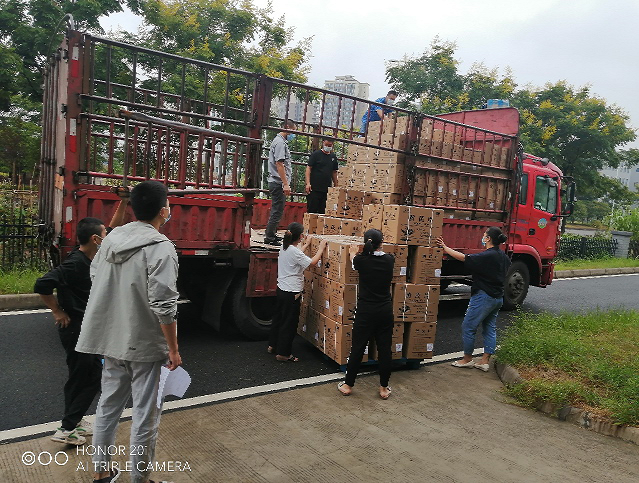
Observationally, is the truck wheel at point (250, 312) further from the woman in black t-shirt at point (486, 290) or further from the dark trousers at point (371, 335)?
the woman in black t-shirt at point (486, 290)

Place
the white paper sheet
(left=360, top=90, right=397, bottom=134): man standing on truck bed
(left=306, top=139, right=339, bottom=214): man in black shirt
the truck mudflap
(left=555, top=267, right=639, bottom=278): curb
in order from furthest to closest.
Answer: (left=555, top=267, right=639, bottom=278): curb
(left=360, top=90, right=397, bottom=134): man standing on truck bed
(left=306, top=139, right=339, bottom=214): man in black shirt
the truck mudflap
the white paper sheet

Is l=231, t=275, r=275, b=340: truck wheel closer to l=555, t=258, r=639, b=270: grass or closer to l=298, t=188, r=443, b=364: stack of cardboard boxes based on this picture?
l=298, t=188, r=443, b=364: stack of cardboard boxes

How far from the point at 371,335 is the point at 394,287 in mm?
787

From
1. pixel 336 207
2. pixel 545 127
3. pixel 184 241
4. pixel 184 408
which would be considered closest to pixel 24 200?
pixel 184 241

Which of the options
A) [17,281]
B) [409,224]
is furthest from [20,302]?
[409,224]

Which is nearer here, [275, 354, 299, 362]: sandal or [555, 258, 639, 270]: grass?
[275, 354, 299, 362]: sandal

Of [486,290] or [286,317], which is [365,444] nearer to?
[286,317]

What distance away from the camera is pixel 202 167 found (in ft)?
19.9

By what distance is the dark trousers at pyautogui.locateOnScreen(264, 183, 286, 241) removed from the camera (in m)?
6.66

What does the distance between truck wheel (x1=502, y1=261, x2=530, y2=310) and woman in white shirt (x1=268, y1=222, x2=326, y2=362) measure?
4935 millimetres

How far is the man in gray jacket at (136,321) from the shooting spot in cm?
265

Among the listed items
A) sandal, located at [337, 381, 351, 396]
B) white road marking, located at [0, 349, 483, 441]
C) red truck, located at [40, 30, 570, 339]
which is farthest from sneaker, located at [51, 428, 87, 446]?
sandal, located at [337, 381, 351, 396]

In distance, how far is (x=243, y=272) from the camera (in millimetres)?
5977

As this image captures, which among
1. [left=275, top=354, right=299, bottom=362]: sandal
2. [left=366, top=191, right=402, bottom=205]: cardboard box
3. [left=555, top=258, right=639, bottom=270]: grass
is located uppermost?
[left=366, top=191, right=402, bottom=205]: cardboard box
